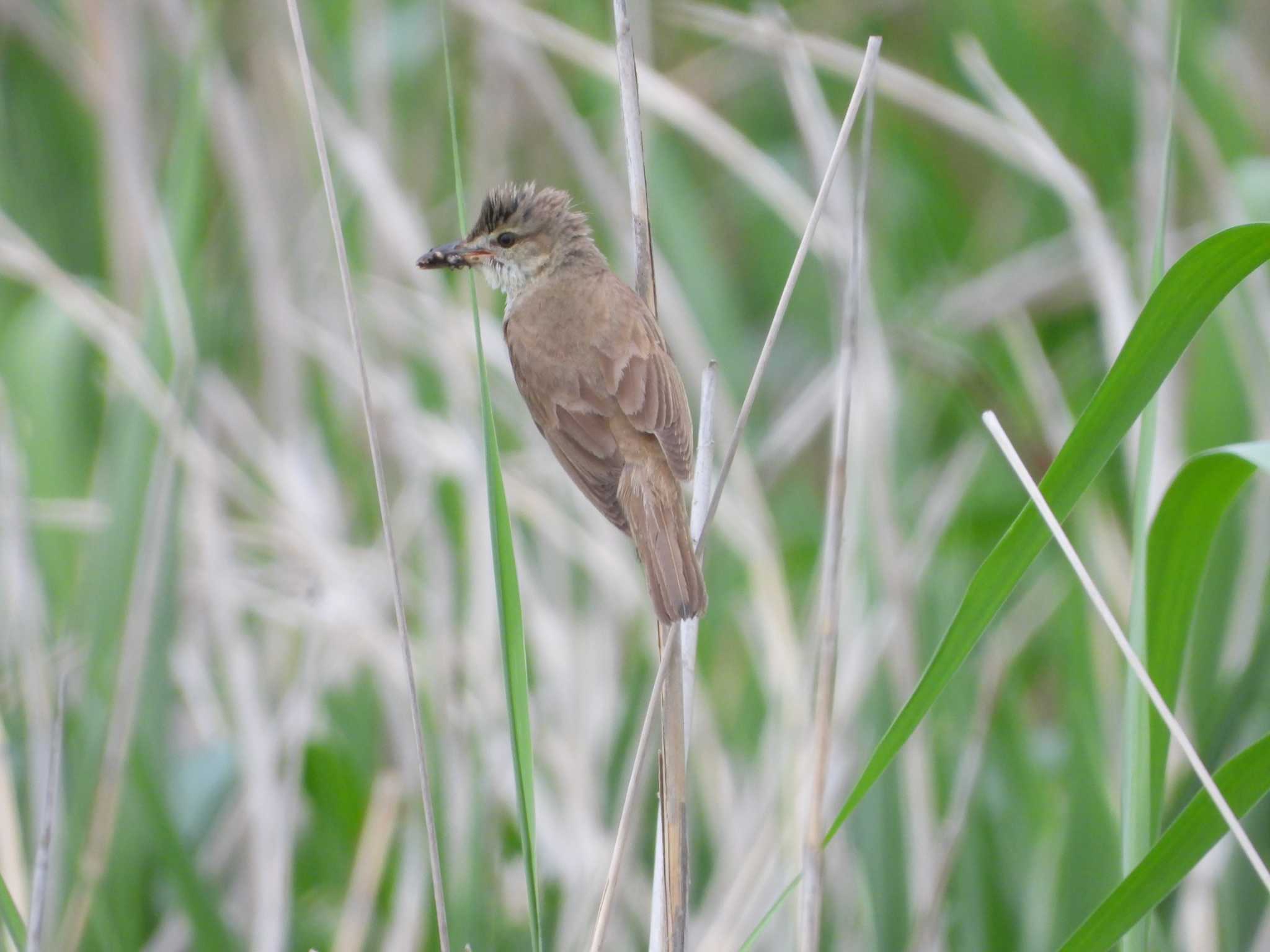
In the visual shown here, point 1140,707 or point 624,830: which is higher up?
point 1140,707

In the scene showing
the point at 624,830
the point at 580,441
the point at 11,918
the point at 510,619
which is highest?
the point at 580,441

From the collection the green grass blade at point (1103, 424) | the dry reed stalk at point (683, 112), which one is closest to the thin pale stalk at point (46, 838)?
the green grass blade at point (1103, 424)

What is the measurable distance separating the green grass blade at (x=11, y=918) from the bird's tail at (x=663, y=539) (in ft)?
2.62

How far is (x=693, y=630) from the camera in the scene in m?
1.85

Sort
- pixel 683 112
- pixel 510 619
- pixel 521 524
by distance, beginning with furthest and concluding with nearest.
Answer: pixel 521 524, pixel 683 112, pixel 510 619

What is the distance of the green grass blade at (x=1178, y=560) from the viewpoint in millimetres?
1448

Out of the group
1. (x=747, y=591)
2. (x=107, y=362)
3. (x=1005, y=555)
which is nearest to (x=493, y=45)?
(x=107, y=362)

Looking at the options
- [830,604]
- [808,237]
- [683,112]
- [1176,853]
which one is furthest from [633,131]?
[683,112]

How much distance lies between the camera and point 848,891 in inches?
112

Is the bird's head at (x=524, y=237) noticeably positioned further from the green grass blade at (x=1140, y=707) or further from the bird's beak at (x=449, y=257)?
the green grass blade at (x=1140, y=707)

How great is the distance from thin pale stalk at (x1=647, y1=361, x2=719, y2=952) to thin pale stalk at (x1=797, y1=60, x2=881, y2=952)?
16 centimetres

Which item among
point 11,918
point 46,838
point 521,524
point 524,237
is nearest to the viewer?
point 11,918

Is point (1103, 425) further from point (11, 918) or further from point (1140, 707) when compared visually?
point (11, 918)

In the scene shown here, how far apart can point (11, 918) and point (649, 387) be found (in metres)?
1.23
